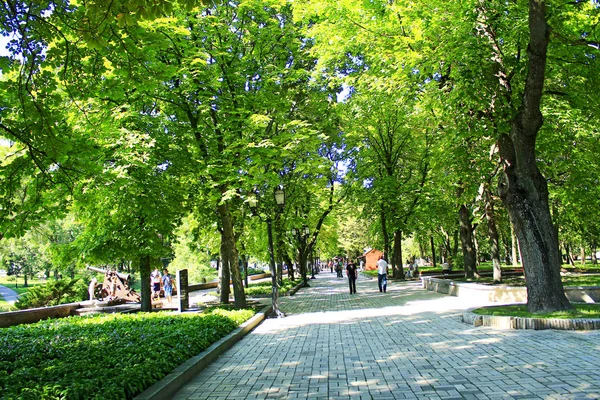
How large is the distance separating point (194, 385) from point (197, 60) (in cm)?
999

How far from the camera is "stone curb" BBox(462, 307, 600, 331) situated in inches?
356

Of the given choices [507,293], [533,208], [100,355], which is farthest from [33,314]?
[533,208]

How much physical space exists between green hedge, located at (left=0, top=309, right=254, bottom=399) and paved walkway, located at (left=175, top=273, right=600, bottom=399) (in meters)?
0.59

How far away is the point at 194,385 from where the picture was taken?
6691mm

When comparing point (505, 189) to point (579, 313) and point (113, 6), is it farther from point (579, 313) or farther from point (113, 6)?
point (113, 6)

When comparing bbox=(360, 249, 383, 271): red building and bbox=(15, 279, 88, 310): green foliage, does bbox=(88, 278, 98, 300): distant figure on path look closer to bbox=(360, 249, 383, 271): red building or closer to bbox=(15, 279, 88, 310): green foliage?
→ bbox=(15, 279, 88, 310): green foliage

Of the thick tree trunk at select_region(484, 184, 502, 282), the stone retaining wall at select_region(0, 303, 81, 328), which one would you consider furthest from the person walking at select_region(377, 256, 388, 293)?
the stone retaining wall at select_region(0, 303, 81, 328)

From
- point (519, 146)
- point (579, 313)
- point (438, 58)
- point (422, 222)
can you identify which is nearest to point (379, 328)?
point (579, 313)

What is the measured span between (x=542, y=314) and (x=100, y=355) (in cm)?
886

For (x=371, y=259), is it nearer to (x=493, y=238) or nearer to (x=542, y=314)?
(x=493, y=238)

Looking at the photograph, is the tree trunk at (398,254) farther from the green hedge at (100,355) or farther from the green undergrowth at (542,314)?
the green hedge at (100,355)

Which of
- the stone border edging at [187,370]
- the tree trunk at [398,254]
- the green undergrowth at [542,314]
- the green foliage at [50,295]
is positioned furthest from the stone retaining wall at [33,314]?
the tree trunk at [398,254]

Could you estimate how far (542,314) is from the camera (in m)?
10.2

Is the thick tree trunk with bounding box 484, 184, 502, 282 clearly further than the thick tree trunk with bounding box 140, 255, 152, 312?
Yes
